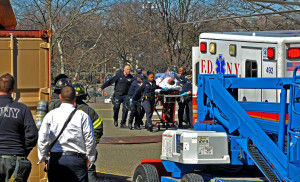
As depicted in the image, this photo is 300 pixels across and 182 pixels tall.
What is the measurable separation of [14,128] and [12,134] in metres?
0.07

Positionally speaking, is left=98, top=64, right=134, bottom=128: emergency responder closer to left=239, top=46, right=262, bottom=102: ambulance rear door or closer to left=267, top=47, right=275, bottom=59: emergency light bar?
left=239, top=46, right=262, bottom=102: ambulance rear door

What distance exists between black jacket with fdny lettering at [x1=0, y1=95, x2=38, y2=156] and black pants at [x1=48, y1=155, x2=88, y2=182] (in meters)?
0.31

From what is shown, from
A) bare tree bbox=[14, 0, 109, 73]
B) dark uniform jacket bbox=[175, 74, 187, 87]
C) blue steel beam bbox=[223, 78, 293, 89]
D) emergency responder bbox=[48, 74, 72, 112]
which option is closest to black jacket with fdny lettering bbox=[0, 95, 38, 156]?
emergency responder bbox=[48, 74, 72, 112]

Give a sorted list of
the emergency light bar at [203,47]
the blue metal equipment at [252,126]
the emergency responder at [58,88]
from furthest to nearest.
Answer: the emergency light bar at [203,47], the emergency responder at [58,88], the blue metal equipment at [252,126]

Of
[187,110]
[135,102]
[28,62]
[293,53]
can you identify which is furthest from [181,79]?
[28,62]

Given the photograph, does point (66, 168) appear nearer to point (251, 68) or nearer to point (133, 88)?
point (251, 68)

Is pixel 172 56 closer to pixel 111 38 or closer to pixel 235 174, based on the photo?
pixel 111 38

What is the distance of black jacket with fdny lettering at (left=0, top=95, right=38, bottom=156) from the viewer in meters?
5.99

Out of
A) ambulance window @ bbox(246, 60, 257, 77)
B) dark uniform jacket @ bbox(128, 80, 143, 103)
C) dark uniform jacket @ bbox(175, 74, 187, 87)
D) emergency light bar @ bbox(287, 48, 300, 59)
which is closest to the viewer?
emergency light bar @ bbox(287, 48, 300, 59)

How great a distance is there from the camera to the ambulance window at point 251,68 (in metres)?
8.94

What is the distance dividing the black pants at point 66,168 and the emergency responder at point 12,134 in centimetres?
29

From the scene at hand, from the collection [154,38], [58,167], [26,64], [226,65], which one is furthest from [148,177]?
[154,38]

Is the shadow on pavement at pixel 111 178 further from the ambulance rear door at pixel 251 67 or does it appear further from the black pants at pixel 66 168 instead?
the black pants at pixel 66 168

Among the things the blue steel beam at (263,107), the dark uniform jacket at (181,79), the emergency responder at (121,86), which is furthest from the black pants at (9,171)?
the dark uniform jacket at (181,79)
